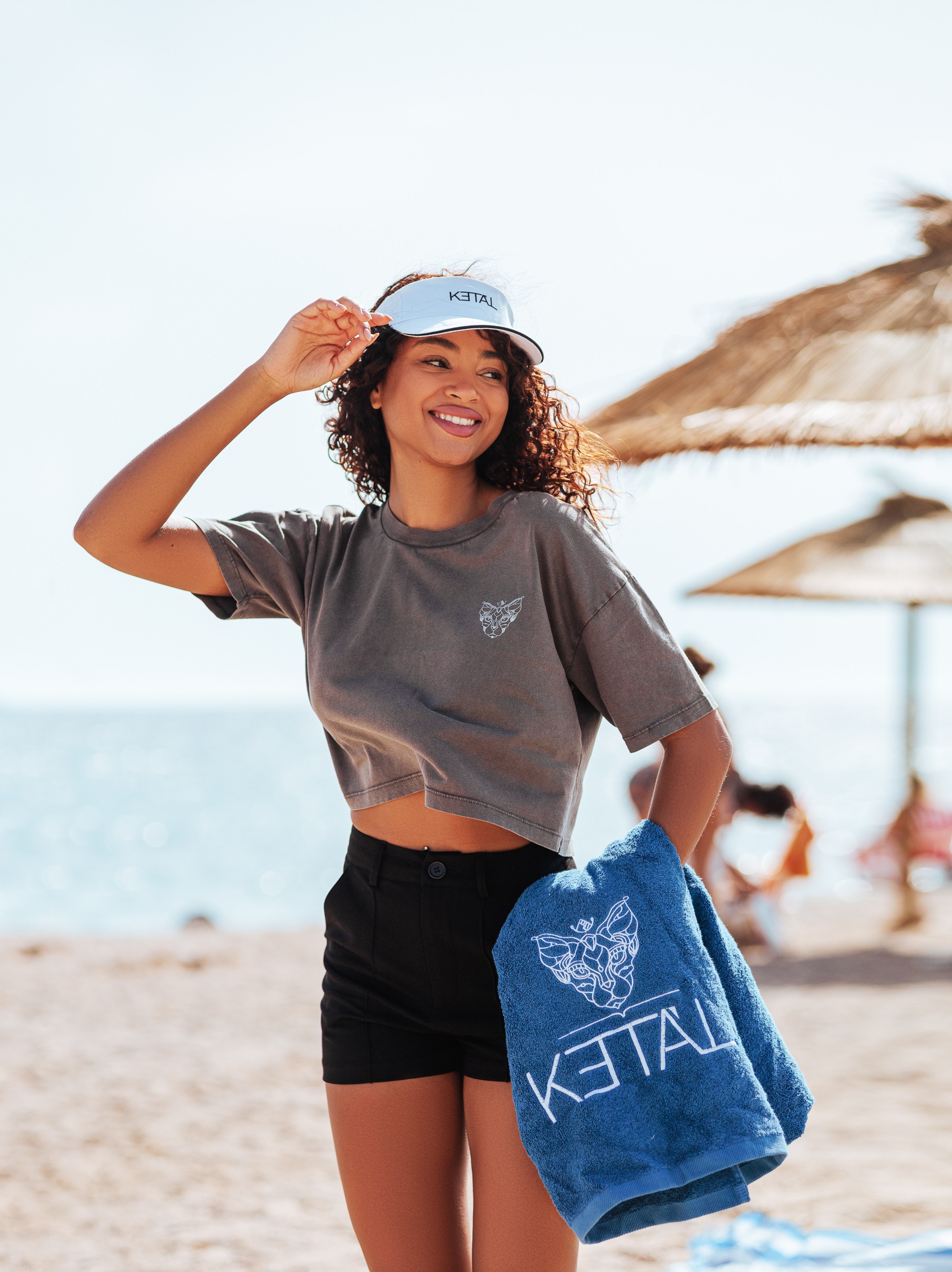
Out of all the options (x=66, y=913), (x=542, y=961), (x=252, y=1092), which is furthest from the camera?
(x=66, y=913)

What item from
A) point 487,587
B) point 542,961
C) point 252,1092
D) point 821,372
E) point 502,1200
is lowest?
point 252,1092

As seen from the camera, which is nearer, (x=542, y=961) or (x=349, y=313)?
(x=542, y=961)

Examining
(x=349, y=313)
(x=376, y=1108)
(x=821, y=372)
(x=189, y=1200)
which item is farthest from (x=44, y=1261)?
(x=821, y=372)

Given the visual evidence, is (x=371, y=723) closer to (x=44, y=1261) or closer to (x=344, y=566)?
(x=344, y=566)

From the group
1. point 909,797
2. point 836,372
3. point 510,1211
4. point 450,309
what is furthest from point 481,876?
point 909,797

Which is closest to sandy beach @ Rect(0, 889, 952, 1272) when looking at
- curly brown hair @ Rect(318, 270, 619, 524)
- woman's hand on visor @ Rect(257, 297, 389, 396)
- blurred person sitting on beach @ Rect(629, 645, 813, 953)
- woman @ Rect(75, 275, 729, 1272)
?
blurred person sitting on beach @ Rect(629, 645, 813, 953)

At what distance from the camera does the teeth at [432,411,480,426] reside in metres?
1.74

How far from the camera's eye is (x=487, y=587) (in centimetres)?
165

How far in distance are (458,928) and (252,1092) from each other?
147 inches

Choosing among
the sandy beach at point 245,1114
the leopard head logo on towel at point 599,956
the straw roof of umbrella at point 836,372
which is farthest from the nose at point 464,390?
the sandy beach at point 245,1114

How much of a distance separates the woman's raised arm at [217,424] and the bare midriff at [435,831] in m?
0.56

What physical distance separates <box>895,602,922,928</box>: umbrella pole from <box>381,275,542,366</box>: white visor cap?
704cm

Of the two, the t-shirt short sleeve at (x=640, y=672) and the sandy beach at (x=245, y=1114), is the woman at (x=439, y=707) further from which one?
the sandy beach at (x=245, y=1114)

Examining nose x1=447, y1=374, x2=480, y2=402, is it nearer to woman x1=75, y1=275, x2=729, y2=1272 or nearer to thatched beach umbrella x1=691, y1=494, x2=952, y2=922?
woman x1=75, y1=275, x2=729, y2=1272
